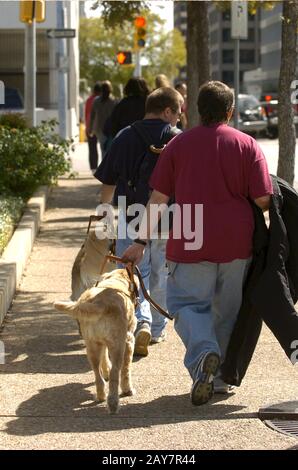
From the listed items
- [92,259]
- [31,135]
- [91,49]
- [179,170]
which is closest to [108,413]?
[179,170]

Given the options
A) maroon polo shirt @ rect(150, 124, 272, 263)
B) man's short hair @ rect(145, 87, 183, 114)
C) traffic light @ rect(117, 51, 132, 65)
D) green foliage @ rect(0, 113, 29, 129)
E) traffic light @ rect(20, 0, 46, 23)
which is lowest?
green foliage @ rect(0, 113, 29, 129)

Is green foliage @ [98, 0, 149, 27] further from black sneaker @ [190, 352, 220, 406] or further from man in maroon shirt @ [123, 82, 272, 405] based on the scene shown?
black sneaker @ [190, 352, 220, 406]

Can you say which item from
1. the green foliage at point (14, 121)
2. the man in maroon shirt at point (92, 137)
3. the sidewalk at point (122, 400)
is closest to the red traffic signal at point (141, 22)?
the man in maroon shirt at point (92, 137)

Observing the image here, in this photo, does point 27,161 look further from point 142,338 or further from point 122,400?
point 122,400

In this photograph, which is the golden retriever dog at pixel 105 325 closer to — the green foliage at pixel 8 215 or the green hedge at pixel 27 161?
the green foliage at pixel 8 215

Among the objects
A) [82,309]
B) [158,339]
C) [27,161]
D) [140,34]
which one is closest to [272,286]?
[82,309]

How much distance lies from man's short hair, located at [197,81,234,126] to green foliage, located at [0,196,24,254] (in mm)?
4649

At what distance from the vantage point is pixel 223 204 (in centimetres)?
625

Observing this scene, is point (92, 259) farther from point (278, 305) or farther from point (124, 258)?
point (278, 305)

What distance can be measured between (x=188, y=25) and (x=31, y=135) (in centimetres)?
340

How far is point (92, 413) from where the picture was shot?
20.5 ft

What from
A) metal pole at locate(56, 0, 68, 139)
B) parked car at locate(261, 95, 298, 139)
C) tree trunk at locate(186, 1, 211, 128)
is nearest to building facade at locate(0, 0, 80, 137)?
parked car at locate(261, 95, 298, 139)

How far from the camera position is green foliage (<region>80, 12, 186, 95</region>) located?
240ft

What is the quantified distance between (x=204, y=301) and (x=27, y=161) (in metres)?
9.53
